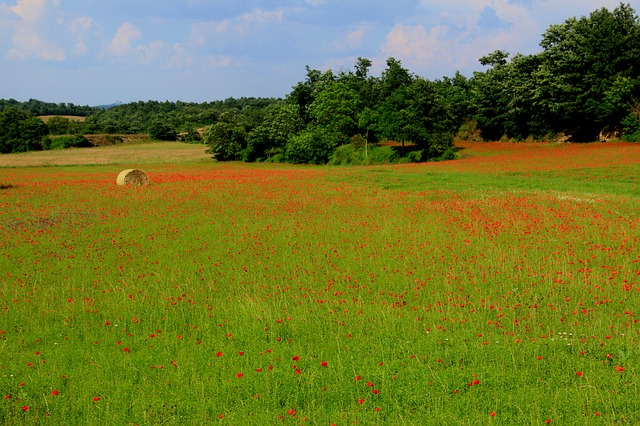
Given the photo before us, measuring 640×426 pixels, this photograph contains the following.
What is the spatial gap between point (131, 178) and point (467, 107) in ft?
230

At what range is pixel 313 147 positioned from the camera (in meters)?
78.0

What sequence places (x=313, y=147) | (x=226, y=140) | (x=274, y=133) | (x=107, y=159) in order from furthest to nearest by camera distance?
(x=226, y=140) → (x=107, y=159) → (x=274, y=133) → (x=313, y=147)

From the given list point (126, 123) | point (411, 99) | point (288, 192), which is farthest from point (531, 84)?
point (126, 123)

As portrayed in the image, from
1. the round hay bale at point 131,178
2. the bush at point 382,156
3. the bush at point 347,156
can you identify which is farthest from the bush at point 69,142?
the round hay bale at point 131,178

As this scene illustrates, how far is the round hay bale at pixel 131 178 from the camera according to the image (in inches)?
1451

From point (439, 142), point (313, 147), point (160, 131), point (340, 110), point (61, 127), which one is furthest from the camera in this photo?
point (61, 127)

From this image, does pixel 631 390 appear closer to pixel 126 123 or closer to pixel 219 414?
pixel 219 414

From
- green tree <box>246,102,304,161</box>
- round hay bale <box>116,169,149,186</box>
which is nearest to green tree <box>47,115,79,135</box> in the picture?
green tree <box>246,102,304,161</box>

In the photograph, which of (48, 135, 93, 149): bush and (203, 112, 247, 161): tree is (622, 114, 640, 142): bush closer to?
(203, 112, 247, 161): tree

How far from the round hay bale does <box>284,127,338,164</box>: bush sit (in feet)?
136

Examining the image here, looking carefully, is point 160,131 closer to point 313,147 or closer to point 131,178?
point 313,147

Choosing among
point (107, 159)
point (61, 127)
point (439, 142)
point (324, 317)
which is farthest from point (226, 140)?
point (324, 317)

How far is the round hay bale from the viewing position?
3684 cm

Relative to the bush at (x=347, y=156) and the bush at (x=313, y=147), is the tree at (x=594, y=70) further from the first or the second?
the bush at (x=313, y=147)
